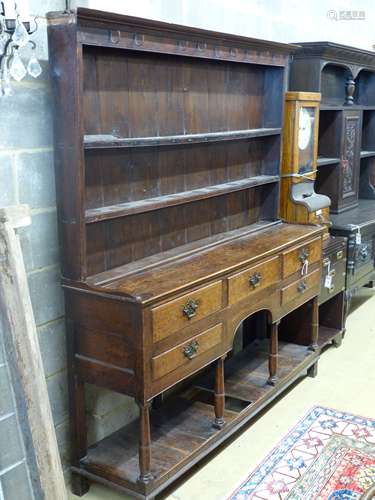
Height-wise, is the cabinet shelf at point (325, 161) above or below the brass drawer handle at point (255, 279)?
above

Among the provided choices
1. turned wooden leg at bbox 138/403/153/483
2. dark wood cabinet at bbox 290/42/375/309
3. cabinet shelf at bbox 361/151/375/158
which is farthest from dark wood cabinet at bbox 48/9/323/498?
cabinet shelf at bbox 361/151/375/158

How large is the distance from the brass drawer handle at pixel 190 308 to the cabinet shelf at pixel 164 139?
582mm

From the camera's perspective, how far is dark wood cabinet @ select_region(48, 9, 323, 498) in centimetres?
207

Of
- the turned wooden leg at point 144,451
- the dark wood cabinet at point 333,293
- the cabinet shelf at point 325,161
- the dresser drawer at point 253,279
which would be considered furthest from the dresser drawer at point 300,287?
the turned wooden leg at point 144,451

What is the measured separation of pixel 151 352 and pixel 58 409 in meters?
0.51

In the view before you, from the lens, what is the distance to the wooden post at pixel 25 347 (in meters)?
1.78

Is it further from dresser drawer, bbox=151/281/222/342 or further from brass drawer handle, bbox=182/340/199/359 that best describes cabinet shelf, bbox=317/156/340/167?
brass drawer handle, bbox=182/340/199/359

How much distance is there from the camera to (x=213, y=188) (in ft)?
9.19

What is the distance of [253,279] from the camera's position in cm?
261

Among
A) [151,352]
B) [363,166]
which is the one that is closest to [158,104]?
[151,352]

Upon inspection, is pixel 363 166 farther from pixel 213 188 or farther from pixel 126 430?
pixel 126 430

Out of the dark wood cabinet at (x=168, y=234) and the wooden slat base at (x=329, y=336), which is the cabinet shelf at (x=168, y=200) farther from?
the wooden slat base at (x=329, y=336)

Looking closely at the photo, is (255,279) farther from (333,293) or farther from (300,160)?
(333,293)

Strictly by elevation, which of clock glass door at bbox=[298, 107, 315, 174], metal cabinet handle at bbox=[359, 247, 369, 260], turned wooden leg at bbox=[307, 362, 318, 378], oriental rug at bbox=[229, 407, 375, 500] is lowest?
oriental rug at bbox=[229, 407, 375, 500]
